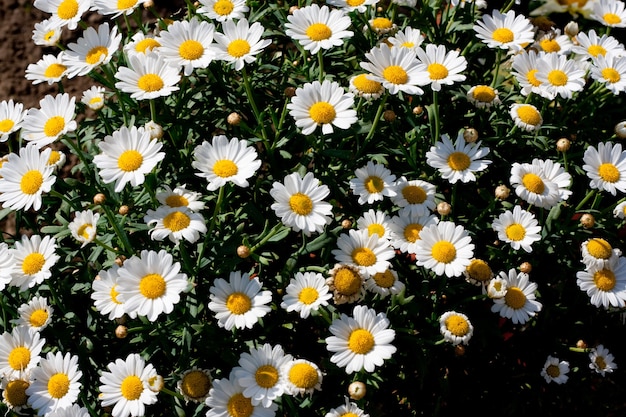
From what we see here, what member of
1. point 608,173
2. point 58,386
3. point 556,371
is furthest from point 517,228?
point 58,386

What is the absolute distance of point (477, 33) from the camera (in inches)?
139

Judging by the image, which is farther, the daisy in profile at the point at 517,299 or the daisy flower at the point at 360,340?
the daisy in profile at the point at 517,299

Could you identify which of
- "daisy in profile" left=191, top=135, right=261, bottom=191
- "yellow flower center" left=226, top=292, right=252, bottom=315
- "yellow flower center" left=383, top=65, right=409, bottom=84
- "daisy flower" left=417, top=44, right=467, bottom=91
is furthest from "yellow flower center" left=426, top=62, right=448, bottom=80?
"yellow flower center" left=226, top=292, right=252, bottom=315

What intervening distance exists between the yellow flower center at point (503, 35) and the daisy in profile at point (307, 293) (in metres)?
1.72

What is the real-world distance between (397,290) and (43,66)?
7.09ft

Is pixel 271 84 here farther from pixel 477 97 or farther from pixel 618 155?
pixel 618 155

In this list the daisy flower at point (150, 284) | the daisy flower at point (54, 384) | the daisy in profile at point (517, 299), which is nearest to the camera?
the daisy flower at point (150, 284)

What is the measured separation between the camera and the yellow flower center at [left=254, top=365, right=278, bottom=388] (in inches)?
100.0

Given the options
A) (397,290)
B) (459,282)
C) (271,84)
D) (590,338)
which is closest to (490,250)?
(459,282)

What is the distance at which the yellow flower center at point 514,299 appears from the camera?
2934 mm

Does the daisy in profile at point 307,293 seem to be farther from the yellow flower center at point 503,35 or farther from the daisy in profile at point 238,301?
the yellow flower center at point 503,35

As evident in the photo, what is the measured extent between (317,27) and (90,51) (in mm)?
1130

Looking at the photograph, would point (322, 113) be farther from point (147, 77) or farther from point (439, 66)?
point (147, 77)

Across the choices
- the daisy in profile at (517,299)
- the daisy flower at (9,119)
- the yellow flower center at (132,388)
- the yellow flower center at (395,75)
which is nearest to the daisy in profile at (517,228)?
the daisy in profile at (517,299)
